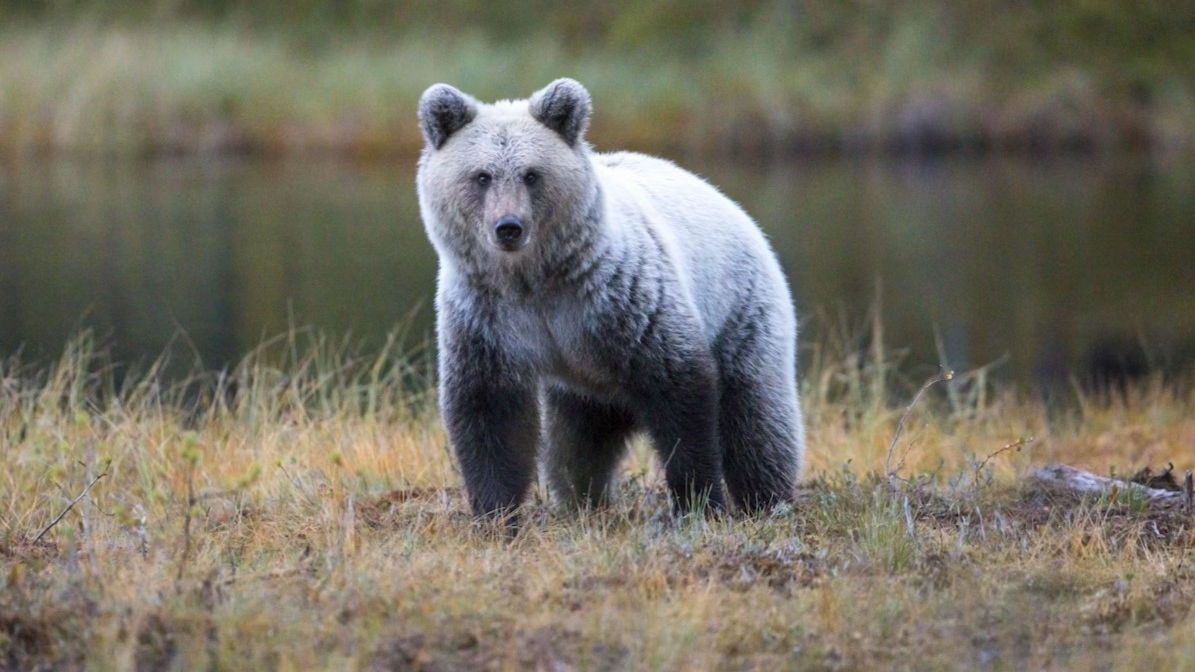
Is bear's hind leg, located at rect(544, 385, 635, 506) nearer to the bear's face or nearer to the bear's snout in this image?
the bear's face

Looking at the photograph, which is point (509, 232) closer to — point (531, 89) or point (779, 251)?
point (779, 251)

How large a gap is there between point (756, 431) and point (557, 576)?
1905 mm

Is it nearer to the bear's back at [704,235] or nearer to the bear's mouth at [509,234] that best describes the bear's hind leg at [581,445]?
the bear's back at [704,235]

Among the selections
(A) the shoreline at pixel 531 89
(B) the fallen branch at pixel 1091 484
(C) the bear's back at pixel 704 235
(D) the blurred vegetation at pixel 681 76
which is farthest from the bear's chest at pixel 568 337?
(D) the blurred vegetation at pixel 681 76

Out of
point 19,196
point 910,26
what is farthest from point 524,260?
point 910,26

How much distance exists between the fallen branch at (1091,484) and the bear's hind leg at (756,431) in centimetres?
120

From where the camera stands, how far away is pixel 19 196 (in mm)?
22859

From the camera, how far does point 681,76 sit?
30188 millimetres

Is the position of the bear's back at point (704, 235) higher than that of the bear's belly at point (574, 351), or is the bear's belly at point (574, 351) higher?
the bear's back at point (704, 235)

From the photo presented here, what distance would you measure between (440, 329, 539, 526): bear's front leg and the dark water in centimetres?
435

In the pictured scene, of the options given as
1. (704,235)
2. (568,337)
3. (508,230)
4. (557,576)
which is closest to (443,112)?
(508,230)

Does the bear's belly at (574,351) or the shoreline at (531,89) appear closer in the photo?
the bear's belly at (574,351)

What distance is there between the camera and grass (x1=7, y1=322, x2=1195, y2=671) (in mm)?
4395

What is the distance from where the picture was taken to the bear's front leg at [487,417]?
19.4ft
